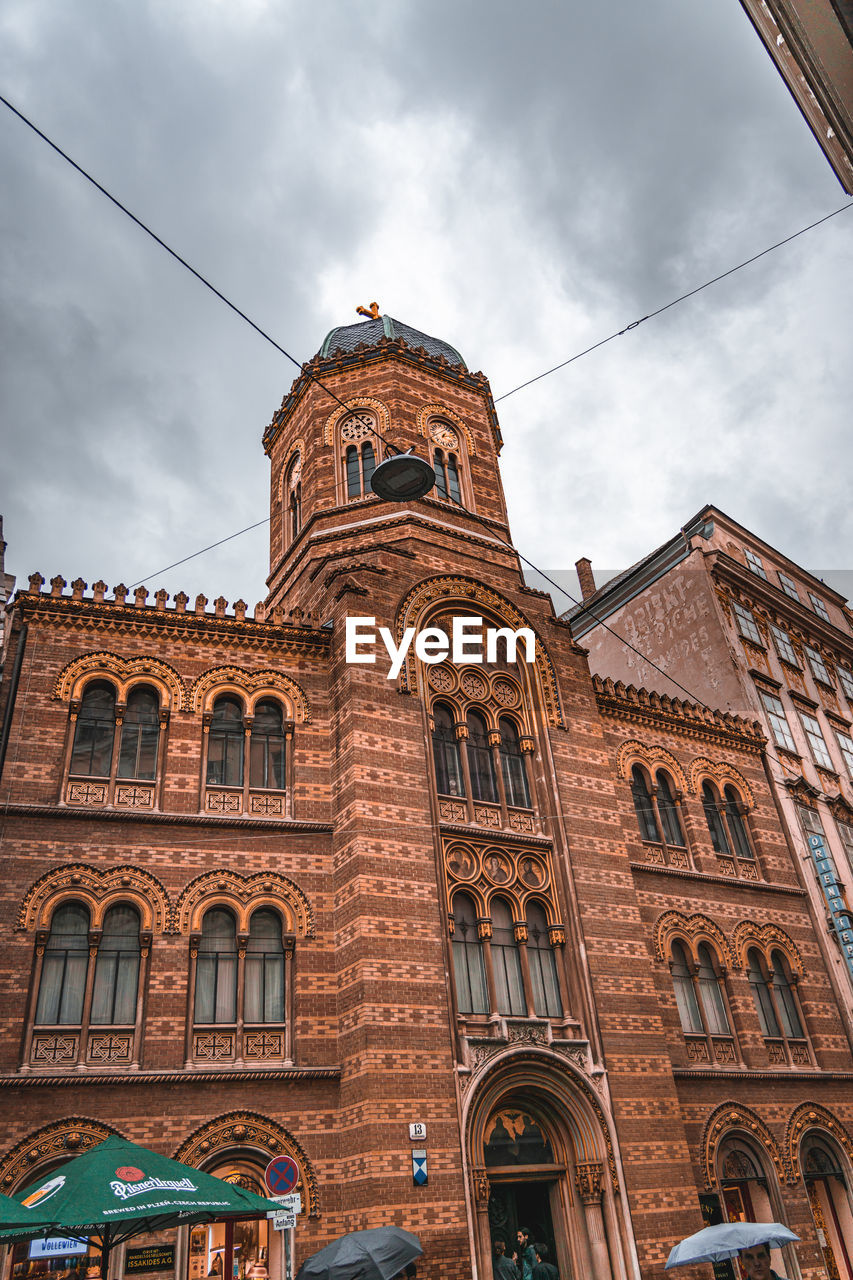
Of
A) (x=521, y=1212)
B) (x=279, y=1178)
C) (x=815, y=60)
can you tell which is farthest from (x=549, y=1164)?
(x=815, y=60)

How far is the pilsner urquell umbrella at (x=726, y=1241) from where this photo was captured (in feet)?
41.2

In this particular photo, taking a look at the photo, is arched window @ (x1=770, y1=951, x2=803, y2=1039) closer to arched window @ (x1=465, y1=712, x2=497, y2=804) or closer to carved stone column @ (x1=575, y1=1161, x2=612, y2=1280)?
carved stone column @ (x1=575, y1=1161, x2=612, y2=1280)

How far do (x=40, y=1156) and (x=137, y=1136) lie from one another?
1.42 meters

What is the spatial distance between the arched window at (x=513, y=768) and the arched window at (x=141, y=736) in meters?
7.52

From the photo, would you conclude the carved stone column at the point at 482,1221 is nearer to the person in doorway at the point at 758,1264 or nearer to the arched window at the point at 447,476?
the person in doorway at the point at 758,1264

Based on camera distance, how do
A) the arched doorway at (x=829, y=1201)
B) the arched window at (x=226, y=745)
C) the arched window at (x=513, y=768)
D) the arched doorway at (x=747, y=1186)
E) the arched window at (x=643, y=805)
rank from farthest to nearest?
1. the arched window at (x=643, y=805)
2. the arched window at (x=513, y=768)
3. the arched doorway at (x=829, y=1201)
4. the arched doorway at (x=747, y=1186)
5. the arched window at (x=226, y=745)

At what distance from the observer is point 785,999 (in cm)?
2373

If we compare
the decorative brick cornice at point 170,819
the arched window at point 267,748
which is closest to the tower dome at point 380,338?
the arched window at point 267,748

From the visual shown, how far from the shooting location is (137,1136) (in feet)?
49.9

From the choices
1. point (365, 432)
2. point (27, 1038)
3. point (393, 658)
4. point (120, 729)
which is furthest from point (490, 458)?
point (27, 1038)

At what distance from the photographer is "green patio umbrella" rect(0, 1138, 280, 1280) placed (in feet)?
30.8

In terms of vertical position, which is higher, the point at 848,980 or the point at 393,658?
the point at 393,658

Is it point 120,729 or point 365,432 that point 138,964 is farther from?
point 365,432

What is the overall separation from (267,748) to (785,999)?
1427 centimetres
